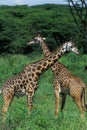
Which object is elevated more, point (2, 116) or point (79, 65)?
point (2, 116)

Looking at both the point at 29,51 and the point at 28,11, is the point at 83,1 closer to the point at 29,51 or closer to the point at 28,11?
the point at 29,51

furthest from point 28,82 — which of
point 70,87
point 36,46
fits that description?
point 36,46

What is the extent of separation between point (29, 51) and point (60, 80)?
19.0 meters

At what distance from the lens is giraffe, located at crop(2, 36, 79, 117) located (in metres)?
8.98

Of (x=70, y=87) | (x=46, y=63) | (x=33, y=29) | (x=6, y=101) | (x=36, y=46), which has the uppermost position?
(x=46, y=63)

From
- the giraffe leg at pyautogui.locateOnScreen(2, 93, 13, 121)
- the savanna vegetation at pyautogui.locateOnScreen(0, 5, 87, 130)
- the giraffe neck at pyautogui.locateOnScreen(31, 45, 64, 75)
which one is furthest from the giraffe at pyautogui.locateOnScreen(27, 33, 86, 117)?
the giraffe leg at pyautogui.locateOnScreen(2, 93, 13, 121)

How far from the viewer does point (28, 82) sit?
9305 millimetres

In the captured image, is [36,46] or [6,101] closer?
[6,101]

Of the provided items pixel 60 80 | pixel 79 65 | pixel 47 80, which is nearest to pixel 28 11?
pixel 79 65

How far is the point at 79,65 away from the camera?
774 inches

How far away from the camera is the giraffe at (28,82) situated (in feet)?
29.5

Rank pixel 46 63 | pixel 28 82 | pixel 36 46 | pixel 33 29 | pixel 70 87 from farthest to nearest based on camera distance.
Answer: pixel 33 29
pixel 36 46
pixel 70 87
pixel 46 63
pixel 28 82

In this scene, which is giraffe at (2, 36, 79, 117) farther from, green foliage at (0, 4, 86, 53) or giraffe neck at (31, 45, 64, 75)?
green foliage at (0, 4, 86, 53)

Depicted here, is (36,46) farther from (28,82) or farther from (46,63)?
(28,82)
